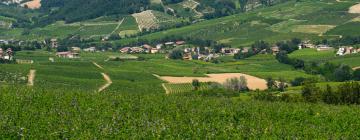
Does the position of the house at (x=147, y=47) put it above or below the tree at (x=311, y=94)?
above

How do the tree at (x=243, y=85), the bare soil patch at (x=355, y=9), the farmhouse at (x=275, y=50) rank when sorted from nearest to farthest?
1. the tree at (x=243, y=85)
2. the farmhouse at (x=275, y=50)
3. the bare soil patch at (x=355, y=9)

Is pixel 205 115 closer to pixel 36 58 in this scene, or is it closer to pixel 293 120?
pixel 293 120

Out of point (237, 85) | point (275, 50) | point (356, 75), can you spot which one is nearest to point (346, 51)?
point (275, 50)

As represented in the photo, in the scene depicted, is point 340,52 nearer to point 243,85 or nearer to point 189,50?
point 189,50

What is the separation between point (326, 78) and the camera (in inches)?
3777

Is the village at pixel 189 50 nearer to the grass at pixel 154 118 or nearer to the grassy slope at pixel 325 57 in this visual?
the grassy slope at pixel 325 57

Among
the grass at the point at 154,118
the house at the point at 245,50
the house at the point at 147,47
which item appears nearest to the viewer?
the grass at the point at 154,118

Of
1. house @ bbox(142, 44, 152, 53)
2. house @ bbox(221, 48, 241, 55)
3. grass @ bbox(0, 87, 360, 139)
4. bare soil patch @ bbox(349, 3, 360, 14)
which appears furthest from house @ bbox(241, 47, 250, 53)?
grass @ bbox(0, 87, 360, 139)

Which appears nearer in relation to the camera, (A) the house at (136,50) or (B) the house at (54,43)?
(A) the house at (136,50)

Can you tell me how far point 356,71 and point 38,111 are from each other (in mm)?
77368

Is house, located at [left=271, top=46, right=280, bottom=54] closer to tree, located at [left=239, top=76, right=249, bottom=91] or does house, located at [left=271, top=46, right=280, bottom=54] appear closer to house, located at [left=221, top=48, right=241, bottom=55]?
house, located at [left=221, top=48, right=241, bottom=55]

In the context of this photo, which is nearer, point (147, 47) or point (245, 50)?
point (245, 50)

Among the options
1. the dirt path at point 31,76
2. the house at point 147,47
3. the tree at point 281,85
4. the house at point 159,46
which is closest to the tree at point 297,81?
the tree at point 281,85

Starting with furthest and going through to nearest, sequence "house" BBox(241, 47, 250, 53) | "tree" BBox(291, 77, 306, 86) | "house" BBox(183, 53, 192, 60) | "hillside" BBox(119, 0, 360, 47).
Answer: "hillside" BBox(119, 0, 360, 47) → "house" BBox(241, 47, 250, 53) → "house" BBox(183, 53, 192, 60) → "tree" BBox(291, 77, 306, 86)
